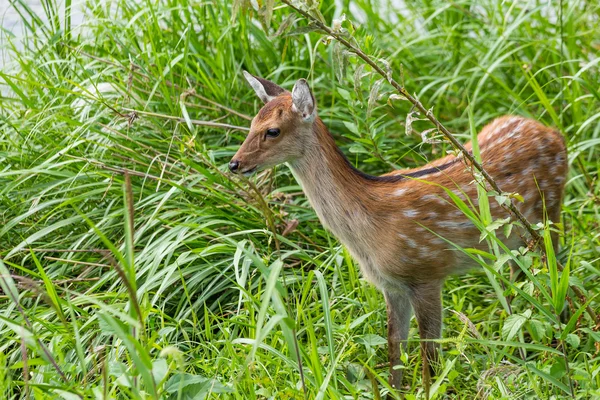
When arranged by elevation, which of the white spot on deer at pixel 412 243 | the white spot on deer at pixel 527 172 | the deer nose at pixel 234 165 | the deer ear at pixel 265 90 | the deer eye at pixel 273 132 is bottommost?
the white spot on deer at pixel 527 172

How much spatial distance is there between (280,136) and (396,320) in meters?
0.92

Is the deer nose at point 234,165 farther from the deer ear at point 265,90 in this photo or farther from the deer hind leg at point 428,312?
the deer hind leg at point 428,312

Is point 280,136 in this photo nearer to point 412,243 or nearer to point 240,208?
point 240,208

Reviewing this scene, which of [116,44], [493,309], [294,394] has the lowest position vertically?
[493,309]

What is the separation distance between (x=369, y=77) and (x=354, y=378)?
1439 mm

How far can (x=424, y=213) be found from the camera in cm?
406

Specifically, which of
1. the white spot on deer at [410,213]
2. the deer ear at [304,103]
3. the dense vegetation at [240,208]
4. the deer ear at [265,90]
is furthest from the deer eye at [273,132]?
the white spot on deer at [410,213]

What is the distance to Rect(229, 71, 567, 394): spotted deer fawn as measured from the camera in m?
3.97

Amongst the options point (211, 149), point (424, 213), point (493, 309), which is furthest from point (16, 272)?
point (493, 309)

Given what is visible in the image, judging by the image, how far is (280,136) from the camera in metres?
4.03

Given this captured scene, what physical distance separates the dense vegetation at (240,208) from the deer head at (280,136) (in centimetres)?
30

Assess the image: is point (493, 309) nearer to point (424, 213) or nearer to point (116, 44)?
point (424, 213)

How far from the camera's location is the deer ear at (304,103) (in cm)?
397

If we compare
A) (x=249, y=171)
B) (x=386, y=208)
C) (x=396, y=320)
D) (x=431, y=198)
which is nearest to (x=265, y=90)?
(x=249, y=171)
